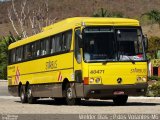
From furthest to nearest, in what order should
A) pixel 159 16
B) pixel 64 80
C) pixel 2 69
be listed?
1. pixel 159 16
2. pixel 2 69
3. pixel 64 80

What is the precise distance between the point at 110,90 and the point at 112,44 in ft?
5.92

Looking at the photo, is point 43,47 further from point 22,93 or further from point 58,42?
point 22,93

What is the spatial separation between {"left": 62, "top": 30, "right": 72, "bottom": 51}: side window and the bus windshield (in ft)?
3.92

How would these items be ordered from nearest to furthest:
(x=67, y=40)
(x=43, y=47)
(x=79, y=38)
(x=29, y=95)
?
(x=79, y=38) → (x=67, y=40) → (x=43, y=47) → (x=29, y=95)

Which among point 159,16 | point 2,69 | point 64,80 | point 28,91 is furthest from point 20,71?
point 159,16

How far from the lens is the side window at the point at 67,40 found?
25.2 meters

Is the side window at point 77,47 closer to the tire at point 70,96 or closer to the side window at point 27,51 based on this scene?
the tire at point 70,96

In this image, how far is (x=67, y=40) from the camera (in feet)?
83.8

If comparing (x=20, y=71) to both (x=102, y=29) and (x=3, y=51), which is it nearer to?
(x=102, y=29)

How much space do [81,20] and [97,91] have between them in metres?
2.89

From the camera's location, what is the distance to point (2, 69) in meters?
68.8

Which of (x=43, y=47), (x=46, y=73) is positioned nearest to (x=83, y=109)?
(x=46, y=73)

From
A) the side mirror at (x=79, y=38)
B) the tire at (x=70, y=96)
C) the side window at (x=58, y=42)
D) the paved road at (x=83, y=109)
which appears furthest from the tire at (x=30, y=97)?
the side mirror at (x=79, y=38)

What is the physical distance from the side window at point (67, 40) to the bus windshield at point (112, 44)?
3.92 ft
